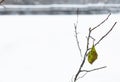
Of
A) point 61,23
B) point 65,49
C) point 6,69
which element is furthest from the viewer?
point 61,23

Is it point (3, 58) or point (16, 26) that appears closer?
point (3, 58)

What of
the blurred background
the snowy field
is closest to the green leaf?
the snowy field

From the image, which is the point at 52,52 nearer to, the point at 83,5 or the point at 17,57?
the point at 17,57

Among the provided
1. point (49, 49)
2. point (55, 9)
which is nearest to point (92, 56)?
point (49, 49)

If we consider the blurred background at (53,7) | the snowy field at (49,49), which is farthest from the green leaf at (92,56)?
the blurred background at (53,7)

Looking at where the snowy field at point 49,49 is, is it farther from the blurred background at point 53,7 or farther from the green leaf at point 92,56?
the green leaf at point 92,56

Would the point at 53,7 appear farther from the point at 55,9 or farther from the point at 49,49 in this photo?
the point at 49,49

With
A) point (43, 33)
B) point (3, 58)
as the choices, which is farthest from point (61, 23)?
point (3, 58)

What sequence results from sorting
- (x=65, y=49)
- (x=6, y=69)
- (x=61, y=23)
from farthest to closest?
(x=61, y=23) → (x=65, y=49) → (x=6, y=69)
